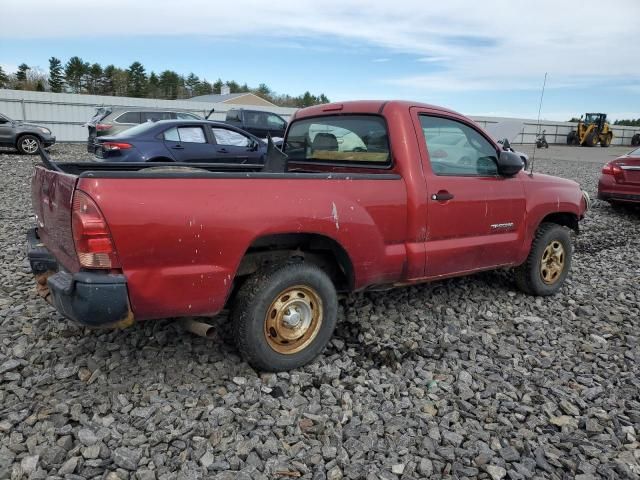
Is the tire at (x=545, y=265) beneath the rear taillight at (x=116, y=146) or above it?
beneath

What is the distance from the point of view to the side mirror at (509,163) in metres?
4.20

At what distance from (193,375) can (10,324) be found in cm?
169

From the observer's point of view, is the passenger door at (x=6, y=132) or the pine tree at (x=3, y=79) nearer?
the passenger door at (x=6, y=132)

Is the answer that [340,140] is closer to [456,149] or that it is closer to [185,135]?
[456,149]

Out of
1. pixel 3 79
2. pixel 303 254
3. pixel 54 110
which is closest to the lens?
pixel 303 254

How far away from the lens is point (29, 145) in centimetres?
1585

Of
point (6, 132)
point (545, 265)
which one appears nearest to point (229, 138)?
point (545, 265)

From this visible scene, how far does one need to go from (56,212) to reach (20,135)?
593 inches

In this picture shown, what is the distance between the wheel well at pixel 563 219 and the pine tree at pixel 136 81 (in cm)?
7786

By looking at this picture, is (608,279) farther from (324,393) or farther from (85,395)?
(85,395)

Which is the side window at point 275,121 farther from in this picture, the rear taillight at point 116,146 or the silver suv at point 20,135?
the rear taillight at point 116,146

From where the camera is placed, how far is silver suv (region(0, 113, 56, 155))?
15286mm

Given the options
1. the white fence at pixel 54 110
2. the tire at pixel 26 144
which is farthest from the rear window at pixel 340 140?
the white fence at pixel 54 110

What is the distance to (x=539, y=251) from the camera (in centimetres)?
479
